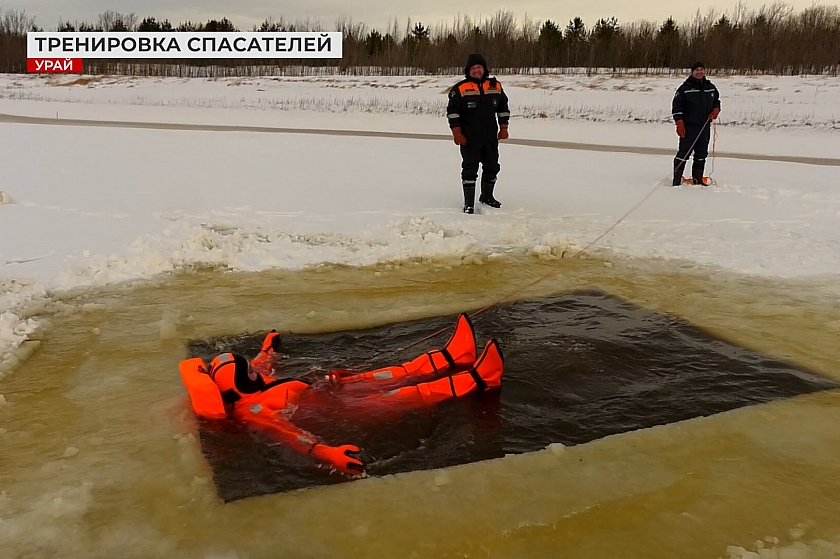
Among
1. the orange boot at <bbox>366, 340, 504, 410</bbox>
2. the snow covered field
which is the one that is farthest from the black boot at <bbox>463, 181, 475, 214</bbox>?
the orange boot at <bbox>366, 340, 504, 410</bbox>

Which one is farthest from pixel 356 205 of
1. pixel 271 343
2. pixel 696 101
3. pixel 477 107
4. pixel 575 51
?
pixel 575 51

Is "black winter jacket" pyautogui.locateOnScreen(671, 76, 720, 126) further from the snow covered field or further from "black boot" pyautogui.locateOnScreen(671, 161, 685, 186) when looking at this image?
the snow covered field

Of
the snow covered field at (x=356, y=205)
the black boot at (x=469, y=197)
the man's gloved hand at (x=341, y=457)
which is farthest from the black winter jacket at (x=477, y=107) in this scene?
the man's gloved hand at (x=341, y=457)

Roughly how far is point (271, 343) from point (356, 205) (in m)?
4.47

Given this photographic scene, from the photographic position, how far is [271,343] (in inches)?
145

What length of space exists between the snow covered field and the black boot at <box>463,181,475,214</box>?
181 mm

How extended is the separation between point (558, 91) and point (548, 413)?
1061 inches

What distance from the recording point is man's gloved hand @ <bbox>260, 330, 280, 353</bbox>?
365 cm

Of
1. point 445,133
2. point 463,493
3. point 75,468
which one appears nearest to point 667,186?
point 463,493

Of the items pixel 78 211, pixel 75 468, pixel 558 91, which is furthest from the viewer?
pixel 558 91

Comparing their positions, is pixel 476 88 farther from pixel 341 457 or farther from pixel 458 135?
pixel 341 457

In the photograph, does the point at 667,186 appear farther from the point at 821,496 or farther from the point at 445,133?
the point at 445,133

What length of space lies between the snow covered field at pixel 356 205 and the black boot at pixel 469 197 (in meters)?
0.18

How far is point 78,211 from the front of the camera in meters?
7.09
